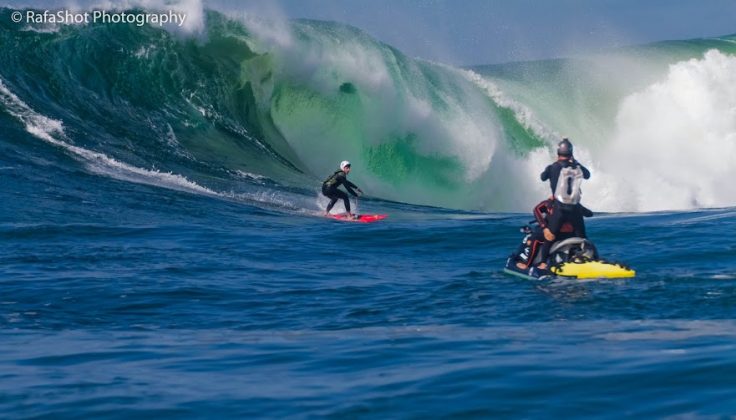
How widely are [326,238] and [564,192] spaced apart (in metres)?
4.85

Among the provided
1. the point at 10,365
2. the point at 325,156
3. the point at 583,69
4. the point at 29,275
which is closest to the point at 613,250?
the point at 29,275

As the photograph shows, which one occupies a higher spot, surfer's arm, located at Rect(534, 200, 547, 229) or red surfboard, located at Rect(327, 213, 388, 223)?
red surfboard, located at Rect(327, 213, 388, 223)

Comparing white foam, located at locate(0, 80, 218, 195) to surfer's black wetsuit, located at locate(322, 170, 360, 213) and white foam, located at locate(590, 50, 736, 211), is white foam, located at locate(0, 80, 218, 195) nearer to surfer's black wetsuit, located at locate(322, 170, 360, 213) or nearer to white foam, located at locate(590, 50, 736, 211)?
surfer's black wetsuit, located at locate(322, 170, 360, 213)

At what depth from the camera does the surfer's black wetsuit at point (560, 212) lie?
1284cm

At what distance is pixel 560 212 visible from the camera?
12.9 meters

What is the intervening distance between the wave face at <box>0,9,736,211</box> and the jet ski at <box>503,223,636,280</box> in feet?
29.4

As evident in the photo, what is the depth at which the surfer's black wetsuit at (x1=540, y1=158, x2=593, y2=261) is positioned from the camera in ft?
42.1

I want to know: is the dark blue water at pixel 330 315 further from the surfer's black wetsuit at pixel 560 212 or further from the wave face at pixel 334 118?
the wave face at pixel 334 118

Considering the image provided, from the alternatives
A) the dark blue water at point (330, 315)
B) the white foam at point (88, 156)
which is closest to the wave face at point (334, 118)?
the white foam at point (88, 156)

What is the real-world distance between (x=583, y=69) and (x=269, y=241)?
1012 inches

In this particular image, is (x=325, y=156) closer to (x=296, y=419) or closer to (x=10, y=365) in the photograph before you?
(x=10, y=365)

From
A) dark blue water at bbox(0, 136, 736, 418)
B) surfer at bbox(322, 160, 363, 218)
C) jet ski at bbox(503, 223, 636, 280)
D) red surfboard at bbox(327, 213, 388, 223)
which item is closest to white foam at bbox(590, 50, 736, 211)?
surfer at bbox(322, 160, 363, 218)

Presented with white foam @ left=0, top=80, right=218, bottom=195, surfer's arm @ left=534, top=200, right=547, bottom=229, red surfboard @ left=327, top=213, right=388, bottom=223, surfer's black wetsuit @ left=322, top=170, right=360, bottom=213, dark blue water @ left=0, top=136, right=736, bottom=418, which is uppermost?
white foam @ left=0, top=80, right=218, bottom=195

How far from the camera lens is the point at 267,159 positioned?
25.5 metres
